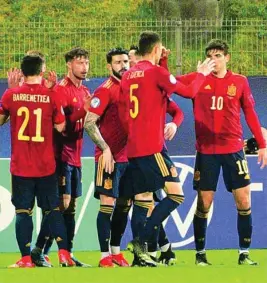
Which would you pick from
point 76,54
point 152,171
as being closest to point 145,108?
point 152,171

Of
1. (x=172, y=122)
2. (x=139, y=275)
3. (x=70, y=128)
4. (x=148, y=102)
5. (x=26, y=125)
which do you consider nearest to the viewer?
(x=139, y=275)

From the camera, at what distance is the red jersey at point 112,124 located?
485 inches

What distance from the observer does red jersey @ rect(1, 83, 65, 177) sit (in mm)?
12000

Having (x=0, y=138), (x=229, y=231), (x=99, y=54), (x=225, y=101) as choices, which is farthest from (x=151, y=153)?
(x=99, y=54)

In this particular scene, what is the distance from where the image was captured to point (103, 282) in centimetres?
992

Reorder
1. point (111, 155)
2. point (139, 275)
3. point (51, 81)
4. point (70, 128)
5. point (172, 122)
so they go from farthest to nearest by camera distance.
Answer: point (70, 128) < point (51, 81) < point (172, 122) < point (111, 155) < point (139, 275)

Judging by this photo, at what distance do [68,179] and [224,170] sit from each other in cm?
160

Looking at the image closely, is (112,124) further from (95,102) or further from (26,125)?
(26,125)

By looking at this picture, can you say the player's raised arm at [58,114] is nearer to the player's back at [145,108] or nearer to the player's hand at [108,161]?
the player's hand at [108,161]

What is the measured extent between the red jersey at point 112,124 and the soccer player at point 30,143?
520 millimetres

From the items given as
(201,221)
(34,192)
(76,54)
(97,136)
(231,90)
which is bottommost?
(201,221)

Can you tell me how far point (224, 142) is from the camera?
1271cm

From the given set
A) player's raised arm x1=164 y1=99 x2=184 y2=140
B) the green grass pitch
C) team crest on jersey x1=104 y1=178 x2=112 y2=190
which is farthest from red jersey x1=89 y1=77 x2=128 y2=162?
the green grass pitch

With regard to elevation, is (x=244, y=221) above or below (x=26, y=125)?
below
